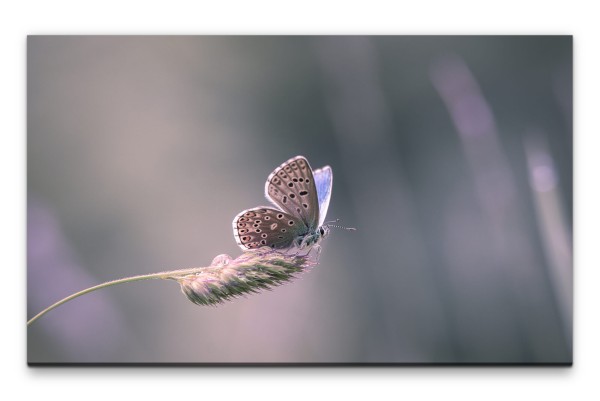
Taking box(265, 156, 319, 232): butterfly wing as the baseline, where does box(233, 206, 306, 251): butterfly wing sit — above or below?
below

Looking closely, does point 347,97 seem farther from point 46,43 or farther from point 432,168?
point 46,43

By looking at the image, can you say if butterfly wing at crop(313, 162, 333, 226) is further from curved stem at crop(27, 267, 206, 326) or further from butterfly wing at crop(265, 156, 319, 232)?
curved stem at crop(27, 267, 206, 326)

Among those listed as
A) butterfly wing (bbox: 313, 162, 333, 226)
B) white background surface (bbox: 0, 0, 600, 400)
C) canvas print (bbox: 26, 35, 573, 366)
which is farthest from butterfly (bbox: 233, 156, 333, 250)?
white background surface (bbox: 0, 0, 600, 400)

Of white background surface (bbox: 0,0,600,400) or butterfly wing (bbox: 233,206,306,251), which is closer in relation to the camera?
butterfly wing (bbox: 233,206,306,251)

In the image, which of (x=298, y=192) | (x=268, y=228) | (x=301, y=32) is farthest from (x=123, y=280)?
(x=301, y=32)

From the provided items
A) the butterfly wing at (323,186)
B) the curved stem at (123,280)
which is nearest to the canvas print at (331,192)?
the butterfly wing at (323,186)

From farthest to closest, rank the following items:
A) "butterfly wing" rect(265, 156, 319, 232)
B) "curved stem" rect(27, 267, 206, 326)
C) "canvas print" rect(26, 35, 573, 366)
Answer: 1. "canvas print" rect(26, 35, 573, 366)
2. "butterfly wing" rect(265, 156, 319, 232)
3. "curved stem" rect(27, 267, 206, 326)

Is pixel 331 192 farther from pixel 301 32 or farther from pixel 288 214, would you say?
pixel 301 32

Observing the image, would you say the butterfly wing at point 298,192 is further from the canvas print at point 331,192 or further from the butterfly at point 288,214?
the canvas print at point 331,192
